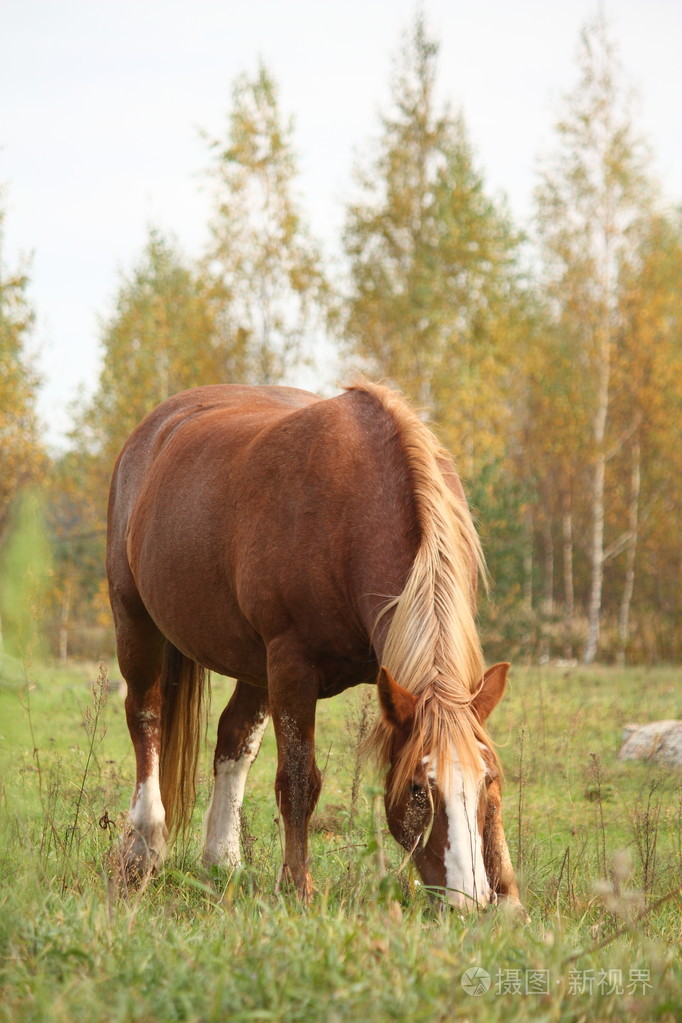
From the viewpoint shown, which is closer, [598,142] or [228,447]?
[228,447]

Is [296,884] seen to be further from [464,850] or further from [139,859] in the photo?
[139,859]

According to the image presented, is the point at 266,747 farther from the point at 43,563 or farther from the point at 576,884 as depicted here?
the point at 43,563

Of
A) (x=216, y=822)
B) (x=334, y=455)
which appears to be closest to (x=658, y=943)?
(x=334, y=455)

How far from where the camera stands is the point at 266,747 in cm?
719

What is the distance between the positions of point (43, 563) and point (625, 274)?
64.7 feet

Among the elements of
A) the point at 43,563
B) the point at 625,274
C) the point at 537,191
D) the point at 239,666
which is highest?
the point at 537,191

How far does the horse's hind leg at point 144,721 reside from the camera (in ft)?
13.9

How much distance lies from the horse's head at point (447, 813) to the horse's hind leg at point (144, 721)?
162cm

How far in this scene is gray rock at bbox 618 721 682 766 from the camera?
6.16m

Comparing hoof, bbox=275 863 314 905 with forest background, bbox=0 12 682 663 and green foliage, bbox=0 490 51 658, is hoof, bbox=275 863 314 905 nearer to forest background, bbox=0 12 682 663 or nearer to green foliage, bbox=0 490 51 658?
green foliage, bbox=0 490 51 658

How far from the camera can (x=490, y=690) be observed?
2.91m

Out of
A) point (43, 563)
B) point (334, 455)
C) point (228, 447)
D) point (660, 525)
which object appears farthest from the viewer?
point (660, 525)

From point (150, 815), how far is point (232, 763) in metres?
0.44

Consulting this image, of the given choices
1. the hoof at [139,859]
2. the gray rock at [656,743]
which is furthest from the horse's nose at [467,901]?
the gray rock at [656,743]
